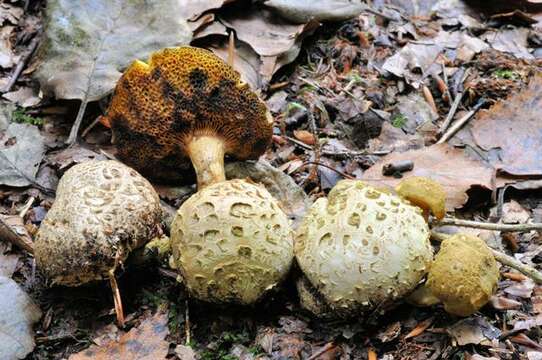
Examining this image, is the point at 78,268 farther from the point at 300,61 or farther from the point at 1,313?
the point at 300,61

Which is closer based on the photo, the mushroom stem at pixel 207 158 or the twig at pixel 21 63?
the mushroom stem at pixel 207 158

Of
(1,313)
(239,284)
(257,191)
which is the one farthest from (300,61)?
(1,313)

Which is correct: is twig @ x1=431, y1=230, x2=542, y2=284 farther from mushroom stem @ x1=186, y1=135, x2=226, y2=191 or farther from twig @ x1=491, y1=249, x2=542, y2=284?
mushroom stem @ x1=186, y1=135, x2=226, y2=191

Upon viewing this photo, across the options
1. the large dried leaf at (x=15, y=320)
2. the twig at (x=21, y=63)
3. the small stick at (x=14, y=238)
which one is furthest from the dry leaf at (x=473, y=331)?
the twig at (x=21, y=63)

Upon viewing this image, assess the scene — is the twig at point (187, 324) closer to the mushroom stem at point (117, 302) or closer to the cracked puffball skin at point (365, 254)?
the mushroom stem at point (117, 302)

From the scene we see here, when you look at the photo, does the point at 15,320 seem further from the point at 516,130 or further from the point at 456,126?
the point at 516,130

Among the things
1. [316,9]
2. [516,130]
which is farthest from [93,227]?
[316,9]

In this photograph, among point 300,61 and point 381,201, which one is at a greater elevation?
point 381,201
